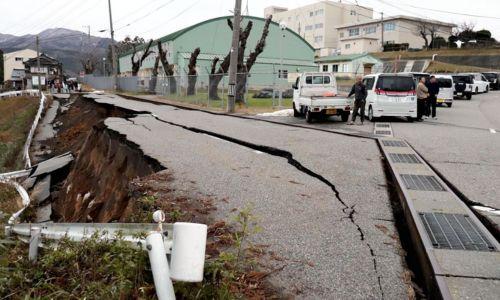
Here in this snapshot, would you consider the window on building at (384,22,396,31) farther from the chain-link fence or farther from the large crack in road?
the large crack in road

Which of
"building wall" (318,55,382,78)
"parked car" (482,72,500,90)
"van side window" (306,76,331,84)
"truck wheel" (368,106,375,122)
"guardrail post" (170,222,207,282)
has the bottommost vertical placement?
"guardrail post" (170,222,207,282)

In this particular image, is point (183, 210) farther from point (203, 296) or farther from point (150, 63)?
point (150, 63)

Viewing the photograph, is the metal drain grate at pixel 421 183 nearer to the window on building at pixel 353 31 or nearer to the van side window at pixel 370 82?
the van side window at pixel 370 82

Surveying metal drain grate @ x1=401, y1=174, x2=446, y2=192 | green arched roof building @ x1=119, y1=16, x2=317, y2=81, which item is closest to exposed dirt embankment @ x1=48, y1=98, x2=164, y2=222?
metal drain grate @ x1=401, y1=174, x2=446, y2=192

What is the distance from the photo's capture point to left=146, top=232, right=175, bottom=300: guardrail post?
2.87 meters

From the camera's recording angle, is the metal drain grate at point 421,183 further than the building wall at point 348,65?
No

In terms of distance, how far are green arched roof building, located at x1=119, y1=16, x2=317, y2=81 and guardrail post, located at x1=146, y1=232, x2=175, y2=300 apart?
48996 millimetres

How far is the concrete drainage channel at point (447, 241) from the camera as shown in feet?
11.0

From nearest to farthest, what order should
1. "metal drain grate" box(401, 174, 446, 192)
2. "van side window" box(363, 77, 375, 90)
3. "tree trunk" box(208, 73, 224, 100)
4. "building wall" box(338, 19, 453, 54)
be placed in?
"metal drain grate" box(401, 174, 446, 192), "van side window" box(363, 77, 375, 90), "tree trunk" box(208, 73, 224, 100), "building wall" box(338, 19, 453, 54)

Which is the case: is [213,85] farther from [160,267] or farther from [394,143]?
[160,267]

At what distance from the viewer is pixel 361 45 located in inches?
3103

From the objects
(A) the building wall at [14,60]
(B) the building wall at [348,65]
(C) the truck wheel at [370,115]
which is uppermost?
(A) the building wall at [14,60]

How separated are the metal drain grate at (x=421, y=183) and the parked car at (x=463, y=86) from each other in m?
28.4

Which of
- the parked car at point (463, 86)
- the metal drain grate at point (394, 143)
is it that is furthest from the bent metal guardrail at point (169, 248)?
the parked car at point (463, 86)
